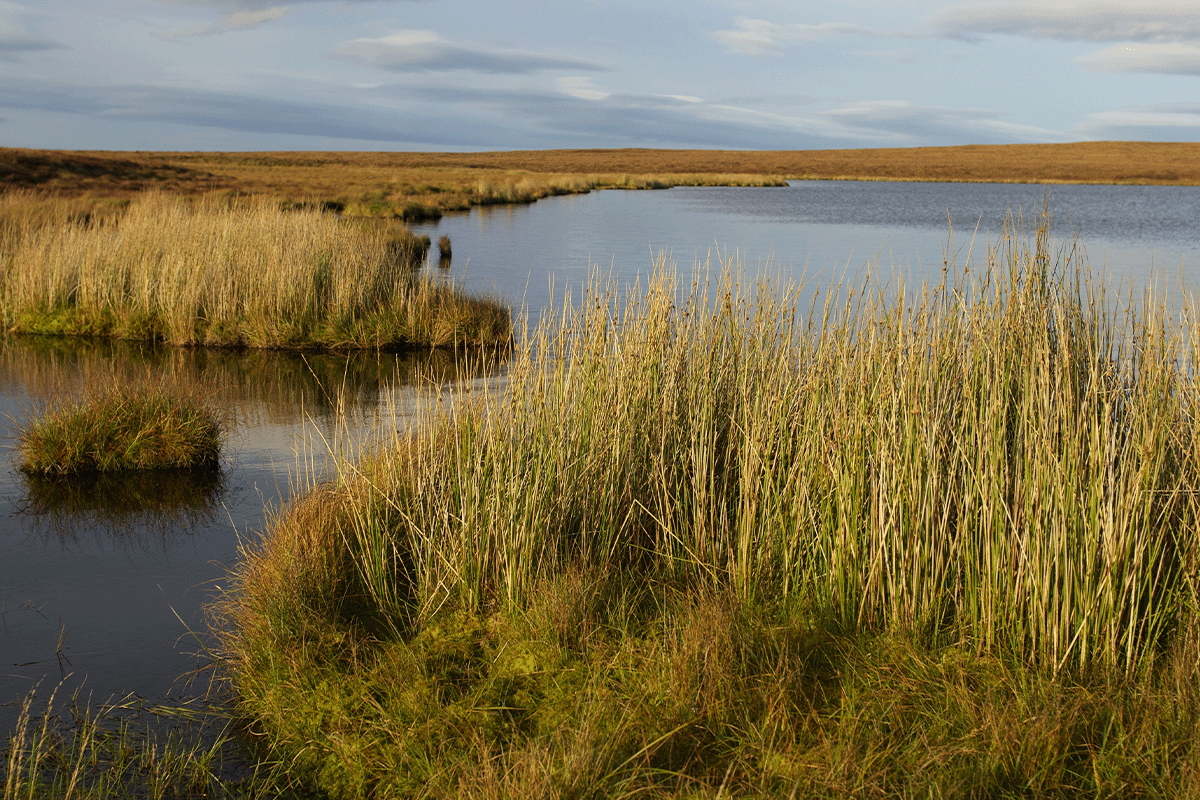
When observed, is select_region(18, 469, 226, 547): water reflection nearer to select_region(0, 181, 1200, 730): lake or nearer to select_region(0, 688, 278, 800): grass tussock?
select_region(0, 181, 1200, 730): lake

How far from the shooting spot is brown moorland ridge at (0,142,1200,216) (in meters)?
33.6

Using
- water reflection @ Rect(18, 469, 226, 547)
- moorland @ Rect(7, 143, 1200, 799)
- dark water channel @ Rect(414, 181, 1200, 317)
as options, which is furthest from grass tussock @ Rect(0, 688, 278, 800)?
dark water channel @ Rect(414, 181, 1200, 317)

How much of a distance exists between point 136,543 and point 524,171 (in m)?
76.8

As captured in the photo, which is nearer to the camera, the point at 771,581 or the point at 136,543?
the point at 771,581

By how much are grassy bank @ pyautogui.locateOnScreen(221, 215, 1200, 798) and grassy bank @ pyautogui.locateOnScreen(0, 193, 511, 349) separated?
6.98 metres

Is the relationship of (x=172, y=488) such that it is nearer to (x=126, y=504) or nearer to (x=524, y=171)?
(x=126, y=504)

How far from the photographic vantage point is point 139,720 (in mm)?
3455

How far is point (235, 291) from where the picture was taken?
38.1ft

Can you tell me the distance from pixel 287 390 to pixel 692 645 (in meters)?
7.14

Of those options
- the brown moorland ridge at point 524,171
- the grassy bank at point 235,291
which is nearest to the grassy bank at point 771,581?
the grassy bank at point 235,291

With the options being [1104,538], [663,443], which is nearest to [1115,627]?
[1104,538]

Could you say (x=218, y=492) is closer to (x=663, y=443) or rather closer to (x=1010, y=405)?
(x=663, y=443)

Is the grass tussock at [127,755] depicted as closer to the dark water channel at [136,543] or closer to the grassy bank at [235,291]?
the dark water channel at [136,543]

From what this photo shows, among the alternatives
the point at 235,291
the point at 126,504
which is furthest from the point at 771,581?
the point at 235,291
